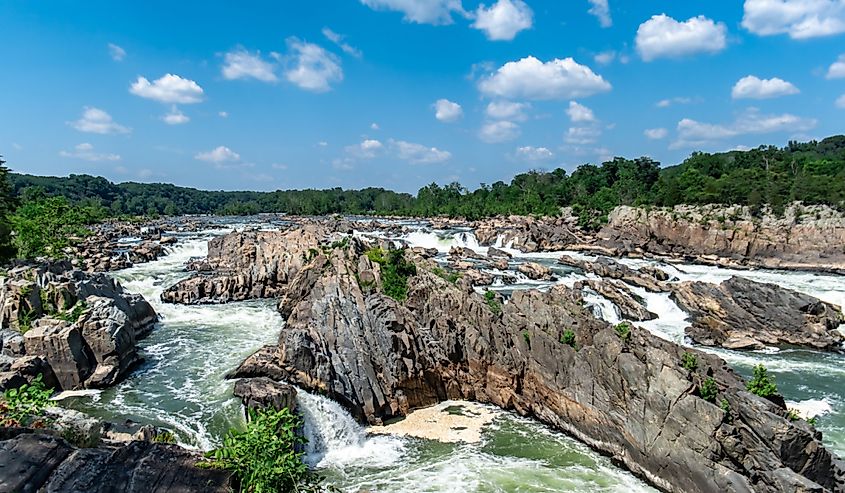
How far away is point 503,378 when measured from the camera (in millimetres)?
24641

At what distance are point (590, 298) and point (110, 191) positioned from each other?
627 ft

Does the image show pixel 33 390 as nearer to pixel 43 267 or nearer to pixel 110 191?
pixel 43 267

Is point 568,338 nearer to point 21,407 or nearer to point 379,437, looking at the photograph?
point 379,437

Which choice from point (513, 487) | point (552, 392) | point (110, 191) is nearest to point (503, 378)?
point (552, 392)

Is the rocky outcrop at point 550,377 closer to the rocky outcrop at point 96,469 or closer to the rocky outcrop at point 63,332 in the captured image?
the rocky outcrop at point 63,332

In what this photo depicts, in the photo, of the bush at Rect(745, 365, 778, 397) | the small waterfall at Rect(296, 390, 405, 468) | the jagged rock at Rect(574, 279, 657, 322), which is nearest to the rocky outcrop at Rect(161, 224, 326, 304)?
the small waterfall at Rect(296, 390, 405, 468)

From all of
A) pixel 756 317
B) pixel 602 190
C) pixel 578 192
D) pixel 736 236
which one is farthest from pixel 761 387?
pixel 578 192

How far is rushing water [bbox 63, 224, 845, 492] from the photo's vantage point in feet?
60.1

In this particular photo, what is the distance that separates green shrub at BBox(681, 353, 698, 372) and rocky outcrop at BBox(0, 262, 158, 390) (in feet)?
80.9

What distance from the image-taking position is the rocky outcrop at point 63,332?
76.5ft

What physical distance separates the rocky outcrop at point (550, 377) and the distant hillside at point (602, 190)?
63997mm

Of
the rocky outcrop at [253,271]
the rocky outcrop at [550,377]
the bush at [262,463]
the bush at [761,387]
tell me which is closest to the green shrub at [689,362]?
the rocky outcrop at [550,377]

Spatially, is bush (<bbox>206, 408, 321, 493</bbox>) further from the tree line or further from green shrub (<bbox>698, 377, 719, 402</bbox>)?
the tree line

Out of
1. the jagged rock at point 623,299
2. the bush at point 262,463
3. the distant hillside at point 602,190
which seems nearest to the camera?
the bush at point 262,463
